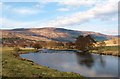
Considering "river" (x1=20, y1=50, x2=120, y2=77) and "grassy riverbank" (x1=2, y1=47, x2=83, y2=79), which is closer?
"grassy riverbank" (x1=2, y1=47, x2=83, y2=79)

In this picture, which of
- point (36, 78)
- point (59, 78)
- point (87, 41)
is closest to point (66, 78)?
point (59, 78)

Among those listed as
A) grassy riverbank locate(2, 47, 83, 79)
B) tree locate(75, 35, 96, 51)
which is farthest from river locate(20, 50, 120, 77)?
tree locate(75, 35, 96, 51)

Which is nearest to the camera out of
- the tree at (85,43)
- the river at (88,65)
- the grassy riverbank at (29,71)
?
the grassy riverbank at (29,71)

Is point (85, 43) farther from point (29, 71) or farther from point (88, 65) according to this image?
point (29, 71)

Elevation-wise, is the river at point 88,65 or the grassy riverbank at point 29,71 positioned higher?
the grassy riverbank at point 29,71

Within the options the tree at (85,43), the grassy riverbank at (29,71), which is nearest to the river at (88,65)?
the grassy riverbank at (29,71)

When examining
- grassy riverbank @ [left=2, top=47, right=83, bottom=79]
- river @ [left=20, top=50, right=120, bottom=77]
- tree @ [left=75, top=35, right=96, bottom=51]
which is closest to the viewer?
grassy riverbank @ [left=2, top=47, right=83, bottom=79]

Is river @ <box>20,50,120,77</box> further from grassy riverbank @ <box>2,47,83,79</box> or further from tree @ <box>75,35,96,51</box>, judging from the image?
tree @ <box>75,35,96,51</box>

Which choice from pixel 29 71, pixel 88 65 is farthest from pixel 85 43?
pixel 29 71

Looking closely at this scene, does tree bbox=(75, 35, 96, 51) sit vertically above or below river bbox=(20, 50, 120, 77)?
above

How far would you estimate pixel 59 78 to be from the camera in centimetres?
3916

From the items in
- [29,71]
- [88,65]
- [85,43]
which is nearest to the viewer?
[29,71]

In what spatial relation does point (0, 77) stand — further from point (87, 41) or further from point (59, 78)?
point (87, 41)

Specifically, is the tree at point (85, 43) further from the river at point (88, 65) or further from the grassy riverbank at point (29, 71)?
the grassy riverbank at point (29, 71)
